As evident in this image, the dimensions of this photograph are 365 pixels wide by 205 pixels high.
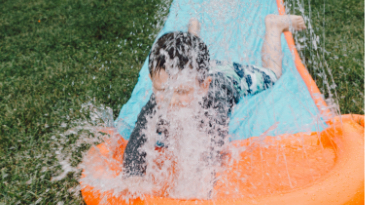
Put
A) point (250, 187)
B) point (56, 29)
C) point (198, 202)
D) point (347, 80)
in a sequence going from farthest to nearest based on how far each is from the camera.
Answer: point (56, 29) → point (347, 80) → point (250, 187) → point (198, 202)

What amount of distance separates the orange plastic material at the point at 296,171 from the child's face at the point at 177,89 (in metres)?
0.53

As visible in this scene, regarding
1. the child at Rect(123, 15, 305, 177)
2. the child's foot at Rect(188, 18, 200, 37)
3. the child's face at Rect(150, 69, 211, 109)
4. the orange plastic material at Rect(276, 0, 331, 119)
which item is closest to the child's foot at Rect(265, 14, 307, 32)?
the orange plastic material at Rect(276, 0, 331, 119)

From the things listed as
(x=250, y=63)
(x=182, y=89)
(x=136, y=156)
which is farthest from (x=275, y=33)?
(x=136, y=156)

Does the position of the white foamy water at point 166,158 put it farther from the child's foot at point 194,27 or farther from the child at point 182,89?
the child's foot at point 194,27

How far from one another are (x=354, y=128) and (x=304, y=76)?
81 cm

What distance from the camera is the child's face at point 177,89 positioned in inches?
66.8

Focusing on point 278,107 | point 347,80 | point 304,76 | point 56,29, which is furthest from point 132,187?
point 56,29

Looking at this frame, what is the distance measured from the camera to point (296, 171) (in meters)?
1.81

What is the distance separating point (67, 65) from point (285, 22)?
8.16 feet

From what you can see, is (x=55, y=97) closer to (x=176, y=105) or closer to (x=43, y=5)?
(x=176, y=105)

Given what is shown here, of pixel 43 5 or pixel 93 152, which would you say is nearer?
pixel 93 152

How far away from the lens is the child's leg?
9.32ft

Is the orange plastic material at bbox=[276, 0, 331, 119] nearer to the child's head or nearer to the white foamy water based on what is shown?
the white foamy water

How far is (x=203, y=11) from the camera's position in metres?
3.49
